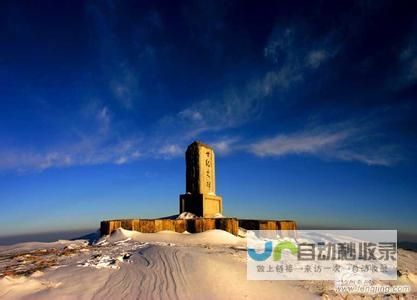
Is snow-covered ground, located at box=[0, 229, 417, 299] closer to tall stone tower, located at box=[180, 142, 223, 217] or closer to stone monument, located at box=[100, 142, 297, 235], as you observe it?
stone monument, located at box=[100, 142, 297, 235]

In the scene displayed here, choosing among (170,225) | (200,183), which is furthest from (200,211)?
(170,225)

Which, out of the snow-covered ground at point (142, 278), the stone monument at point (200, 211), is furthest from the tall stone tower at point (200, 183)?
the snow-covered ground at point (142, 278)

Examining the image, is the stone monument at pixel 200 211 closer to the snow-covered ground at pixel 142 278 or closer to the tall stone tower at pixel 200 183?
the tall stone tower at pixel 200 183

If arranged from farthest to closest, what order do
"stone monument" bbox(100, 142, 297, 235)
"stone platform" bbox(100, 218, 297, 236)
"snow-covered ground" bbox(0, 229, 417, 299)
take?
"stone monument" bbox(100, 142, 297, 235), "stone platform" bbox(100, 218, 297, 236), "snow-covered ground" bbox(0, 229, 417, 299)

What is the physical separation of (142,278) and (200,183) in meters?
9.22

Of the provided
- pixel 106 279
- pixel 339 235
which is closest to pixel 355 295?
pixel 106 279

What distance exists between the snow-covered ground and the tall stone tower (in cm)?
684

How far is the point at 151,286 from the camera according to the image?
4.90 metres

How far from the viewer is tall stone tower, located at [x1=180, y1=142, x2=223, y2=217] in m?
14.1

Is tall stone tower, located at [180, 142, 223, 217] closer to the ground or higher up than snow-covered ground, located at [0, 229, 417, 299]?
higher up

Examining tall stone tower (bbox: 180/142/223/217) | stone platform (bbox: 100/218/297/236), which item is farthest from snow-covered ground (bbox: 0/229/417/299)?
tall stone tower (bbox: 180/142/223/217)

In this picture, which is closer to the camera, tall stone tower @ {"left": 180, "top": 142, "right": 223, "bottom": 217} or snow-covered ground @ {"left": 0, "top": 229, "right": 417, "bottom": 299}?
snow-covered ground @ {"left": 0, "top": 229, "right": 417, "bottom": 299}

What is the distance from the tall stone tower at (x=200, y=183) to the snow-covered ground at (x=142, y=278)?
6838mm

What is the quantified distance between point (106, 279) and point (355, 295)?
4.54m
